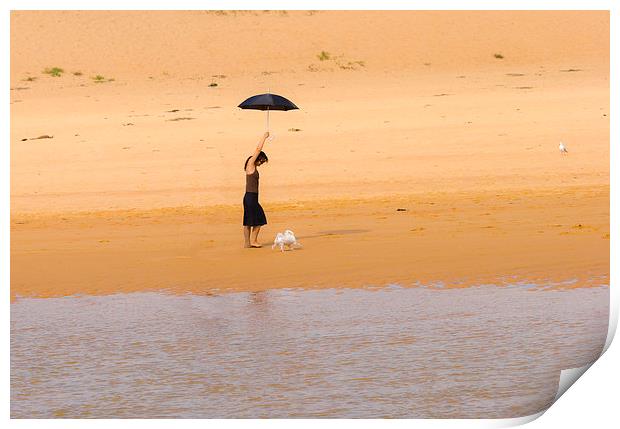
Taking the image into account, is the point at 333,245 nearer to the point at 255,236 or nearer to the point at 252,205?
the point at 255,236

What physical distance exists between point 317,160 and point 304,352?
14.5 m

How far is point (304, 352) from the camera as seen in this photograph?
29.2 ft

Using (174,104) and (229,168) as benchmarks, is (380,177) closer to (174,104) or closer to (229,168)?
(229,168)

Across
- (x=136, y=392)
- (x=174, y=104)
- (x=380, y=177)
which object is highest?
(x=174, y=104)

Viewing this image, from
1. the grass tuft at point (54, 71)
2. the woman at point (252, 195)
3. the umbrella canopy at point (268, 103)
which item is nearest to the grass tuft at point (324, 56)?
the grass tuft at point (54, 71)

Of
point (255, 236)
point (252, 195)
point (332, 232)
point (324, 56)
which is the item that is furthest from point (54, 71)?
point (252, 195)

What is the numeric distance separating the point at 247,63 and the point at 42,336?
3755 cm

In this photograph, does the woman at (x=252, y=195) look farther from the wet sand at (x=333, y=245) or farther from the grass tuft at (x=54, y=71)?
the grass tuft at (x=54, y=71)

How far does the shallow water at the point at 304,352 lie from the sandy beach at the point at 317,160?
3.40 ft

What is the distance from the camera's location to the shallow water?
764cm

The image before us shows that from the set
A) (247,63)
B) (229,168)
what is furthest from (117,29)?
(229,168)

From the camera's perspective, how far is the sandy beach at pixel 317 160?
13.3 m
